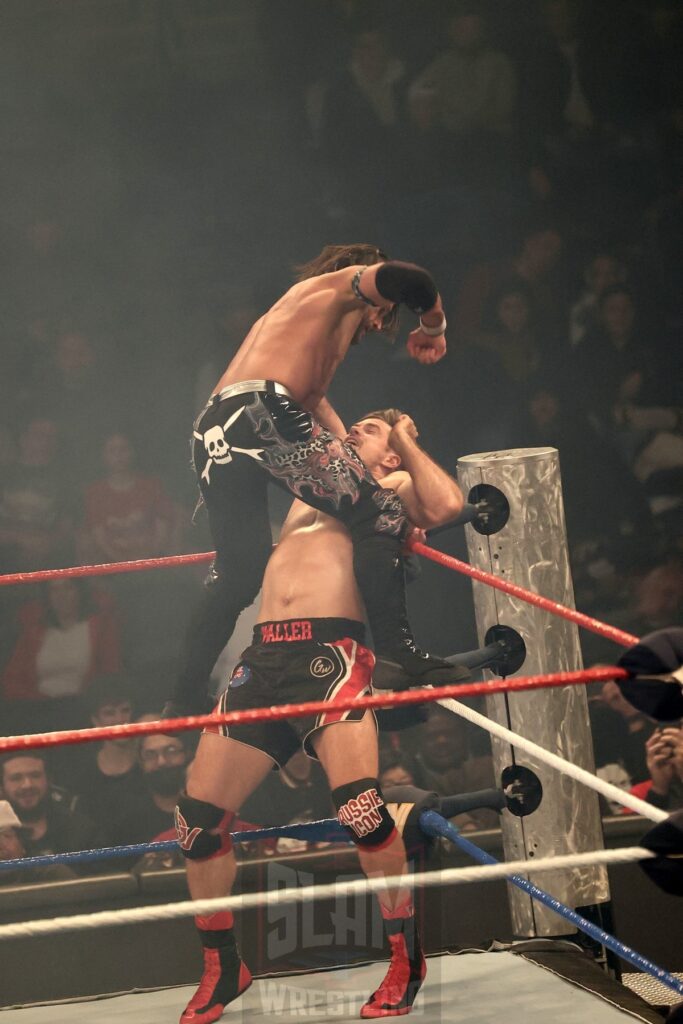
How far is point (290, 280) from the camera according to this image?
3.50m

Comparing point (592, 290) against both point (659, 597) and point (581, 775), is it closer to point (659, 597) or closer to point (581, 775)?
point (659, 597)

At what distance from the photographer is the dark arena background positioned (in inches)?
133

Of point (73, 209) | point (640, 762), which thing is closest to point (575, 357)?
point (640, 762)

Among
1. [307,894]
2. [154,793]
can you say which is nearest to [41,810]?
[154,793]

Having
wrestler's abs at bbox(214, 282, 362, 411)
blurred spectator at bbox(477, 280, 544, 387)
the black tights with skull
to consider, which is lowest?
the black tights with skull

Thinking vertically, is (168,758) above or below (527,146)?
below

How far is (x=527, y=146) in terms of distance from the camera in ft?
11.7

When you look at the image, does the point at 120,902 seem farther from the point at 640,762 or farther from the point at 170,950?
the point at 640,762

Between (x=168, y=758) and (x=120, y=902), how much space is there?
40 centimetres

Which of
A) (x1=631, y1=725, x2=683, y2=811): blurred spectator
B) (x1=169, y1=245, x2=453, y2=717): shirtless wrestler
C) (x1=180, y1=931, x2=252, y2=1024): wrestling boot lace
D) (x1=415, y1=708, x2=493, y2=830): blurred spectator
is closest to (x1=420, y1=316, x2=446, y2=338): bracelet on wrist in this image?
(x1=169, y1=245, x2=453, y2=717): shirtless wrestler

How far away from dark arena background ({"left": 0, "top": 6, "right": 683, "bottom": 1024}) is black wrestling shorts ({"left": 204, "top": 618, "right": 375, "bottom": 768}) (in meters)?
1.29

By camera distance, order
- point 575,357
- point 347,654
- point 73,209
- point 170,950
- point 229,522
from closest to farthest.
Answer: point 347,654, point 229,522, point 170,950, point 73,209, point 575,357

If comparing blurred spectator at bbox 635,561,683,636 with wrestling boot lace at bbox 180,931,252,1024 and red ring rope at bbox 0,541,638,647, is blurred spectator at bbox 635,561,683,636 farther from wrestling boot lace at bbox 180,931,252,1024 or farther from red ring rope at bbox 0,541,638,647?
wrestling boot lace at bbox 180,931,252,1024

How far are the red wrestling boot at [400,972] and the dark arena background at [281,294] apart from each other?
1.28 meters
